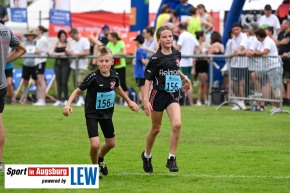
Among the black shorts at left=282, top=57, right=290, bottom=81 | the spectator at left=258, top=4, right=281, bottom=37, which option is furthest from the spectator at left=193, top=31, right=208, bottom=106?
the black shorts at left=282, top=57, right=290, bottom=81

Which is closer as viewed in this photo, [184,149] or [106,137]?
[106,137]

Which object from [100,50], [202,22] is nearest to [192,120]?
[202,22]

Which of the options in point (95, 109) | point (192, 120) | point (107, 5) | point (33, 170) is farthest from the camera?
point (107, 5)

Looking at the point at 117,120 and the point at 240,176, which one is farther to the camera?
the point at 117,120

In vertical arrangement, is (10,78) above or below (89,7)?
below

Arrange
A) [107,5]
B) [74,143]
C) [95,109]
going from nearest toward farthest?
[95,109] → [74,143] → [107,5]

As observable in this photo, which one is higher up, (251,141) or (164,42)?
(164,42)

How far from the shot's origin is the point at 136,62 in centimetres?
2523

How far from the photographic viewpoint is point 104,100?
1230 cm

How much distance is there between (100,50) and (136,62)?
1291cm

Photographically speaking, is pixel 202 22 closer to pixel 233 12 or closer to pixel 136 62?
pixel 233 12

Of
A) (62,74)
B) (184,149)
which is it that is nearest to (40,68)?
(62,74)

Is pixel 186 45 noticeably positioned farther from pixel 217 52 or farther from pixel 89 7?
pixel 89 7

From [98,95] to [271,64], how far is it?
36.7ft
